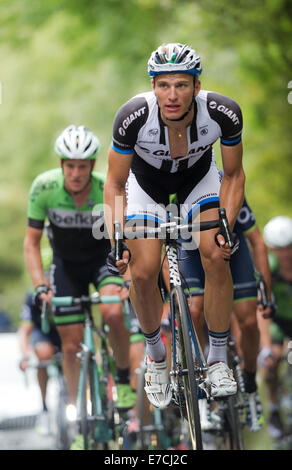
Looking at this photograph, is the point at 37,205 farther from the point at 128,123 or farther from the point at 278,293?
the point at 278,293

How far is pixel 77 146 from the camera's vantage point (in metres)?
6.63

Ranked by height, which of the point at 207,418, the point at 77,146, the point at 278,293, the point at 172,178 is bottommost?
the point at 207,418

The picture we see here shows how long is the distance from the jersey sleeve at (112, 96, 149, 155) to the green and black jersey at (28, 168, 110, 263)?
203cm

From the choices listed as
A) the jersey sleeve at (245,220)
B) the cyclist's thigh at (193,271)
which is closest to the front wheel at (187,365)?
the cyclist's thigh at (193,271)

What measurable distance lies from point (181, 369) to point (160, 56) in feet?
6.35

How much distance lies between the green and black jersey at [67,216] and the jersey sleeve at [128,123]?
80.1 inches

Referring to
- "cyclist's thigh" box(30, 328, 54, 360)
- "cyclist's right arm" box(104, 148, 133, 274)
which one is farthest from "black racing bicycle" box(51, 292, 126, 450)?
"cyclist's thigh" box(30, 328, 54, 360)

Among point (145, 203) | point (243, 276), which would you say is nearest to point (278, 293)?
point (243, 276)

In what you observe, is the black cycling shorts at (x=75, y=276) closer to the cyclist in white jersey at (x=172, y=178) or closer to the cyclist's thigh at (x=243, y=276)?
the cyclist's thigh at (x=243, y=276)

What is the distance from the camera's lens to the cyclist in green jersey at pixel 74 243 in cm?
666

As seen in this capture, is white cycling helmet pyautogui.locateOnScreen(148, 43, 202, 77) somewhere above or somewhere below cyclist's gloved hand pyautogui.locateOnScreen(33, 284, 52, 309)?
above

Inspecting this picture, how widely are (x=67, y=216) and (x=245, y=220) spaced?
5.34 ft

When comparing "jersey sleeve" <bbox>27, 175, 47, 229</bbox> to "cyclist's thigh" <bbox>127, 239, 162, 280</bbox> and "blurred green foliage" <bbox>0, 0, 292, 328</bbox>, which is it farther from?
"blurred green foliage" <bbox>0, 0, 292, 328</bbox>

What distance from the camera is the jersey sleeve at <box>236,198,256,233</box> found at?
6.37 m
